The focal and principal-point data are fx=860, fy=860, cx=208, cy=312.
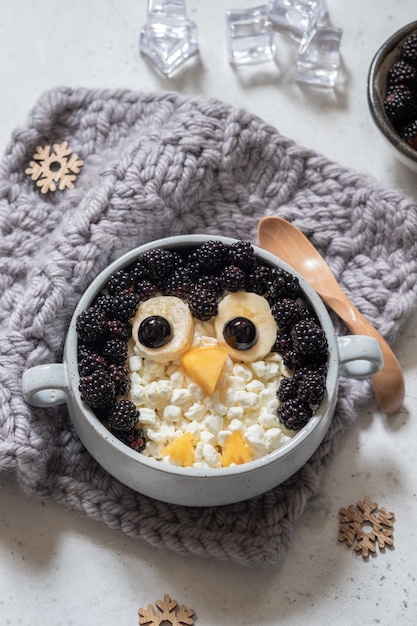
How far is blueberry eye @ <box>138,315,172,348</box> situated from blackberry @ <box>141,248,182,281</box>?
0.27 ft

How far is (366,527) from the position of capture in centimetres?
134

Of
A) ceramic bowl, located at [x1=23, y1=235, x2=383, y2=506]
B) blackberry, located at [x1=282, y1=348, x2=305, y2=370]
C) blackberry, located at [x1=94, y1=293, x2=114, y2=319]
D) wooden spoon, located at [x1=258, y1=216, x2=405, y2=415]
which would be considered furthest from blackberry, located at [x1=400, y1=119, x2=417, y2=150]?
blackberry, located at [x1=94, y1=293, x2=114, y2=319]

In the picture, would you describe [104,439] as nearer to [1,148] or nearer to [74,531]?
[74,531]

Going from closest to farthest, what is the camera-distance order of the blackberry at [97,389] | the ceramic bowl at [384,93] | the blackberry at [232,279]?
the blackberry at [97,389] < the blackberry at [232,279] < the ceramic bowl at [384,93]

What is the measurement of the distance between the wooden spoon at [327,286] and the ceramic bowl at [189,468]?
9 centimetres

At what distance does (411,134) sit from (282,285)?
1.35 feet

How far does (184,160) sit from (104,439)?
491 millimetres

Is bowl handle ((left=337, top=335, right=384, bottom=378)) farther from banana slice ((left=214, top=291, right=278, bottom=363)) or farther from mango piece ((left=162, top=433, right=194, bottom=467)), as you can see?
mango piece ((left=162, top=433, right=194, bottom=467))

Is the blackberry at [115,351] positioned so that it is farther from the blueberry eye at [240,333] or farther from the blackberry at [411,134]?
the blackberry at [411,134]

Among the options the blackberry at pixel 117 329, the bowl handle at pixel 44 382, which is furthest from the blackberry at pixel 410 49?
the bowl handle at pixel 44 382

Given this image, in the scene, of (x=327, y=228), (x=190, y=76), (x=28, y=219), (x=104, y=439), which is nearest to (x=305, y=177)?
(x=327, y=228)

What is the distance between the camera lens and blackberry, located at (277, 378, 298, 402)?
121cm

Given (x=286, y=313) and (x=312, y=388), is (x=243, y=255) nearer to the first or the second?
(x=286, y=313)

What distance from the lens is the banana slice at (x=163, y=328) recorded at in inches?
48.2
